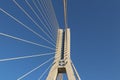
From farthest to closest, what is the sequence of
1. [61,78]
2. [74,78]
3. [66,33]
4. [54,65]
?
[66,33] < [61,78] < [54,65] < [74,78]

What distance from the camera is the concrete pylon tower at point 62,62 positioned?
30.1ft

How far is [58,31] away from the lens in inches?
451

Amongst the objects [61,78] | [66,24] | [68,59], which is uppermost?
[66,24]

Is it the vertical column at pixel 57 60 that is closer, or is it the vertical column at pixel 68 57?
the vertical column at pixel 68 57

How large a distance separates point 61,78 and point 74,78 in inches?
65.6

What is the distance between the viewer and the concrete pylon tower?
9.16m

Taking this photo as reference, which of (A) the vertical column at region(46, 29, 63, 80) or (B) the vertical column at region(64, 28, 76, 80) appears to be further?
(A) the vertical column at region(46, 29, 63, 80)

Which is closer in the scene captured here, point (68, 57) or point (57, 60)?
point (57, 60)

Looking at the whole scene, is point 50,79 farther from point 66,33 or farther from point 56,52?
point 66,33

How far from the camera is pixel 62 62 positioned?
9867mm

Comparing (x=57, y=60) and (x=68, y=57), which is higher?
(x=68, y=57)

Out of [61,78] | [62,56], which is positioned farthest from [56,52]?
[61,78]

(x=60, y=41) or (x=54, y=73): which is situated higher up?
(x=60, y=41)

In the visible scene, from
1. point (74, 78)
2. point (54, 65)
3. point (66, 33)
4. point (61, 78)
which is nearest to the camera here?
point (74, 78)
